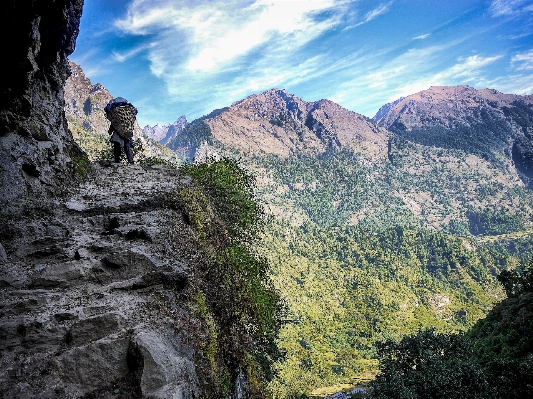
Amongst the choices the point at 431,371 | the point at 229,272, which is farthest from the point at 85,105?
the point at 229,272

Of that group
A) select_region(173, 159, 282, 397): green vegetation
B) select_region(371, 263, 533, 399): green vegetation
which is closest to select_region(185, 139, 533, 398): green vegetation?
select_region(371, 263, 533, 399): green vegetation

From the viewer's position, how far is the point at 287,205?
171750mm

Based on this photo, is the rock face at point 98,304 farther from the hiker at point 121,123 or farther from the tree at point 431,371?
the tree at point 431,371

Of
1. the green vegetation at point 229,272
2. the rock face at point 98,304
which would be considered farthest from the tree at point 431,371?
the rock face at point 98,304

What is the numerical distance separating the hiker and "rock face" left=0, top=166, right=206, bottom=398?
18.2ft

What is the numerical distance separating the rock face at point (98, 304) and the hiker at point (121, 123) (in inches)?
219

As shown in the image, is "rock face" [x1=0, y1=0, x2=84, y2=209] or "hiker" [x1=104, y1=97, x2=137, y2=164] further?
"hiker" [x1=104, y1=97, x2=137, y2=164]

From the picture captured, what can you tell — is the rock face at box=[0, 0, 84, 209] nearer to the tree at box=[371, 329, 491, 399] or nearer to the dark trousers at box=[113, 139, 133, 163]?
the dark trousers at box=[113, 139, 133, 163]

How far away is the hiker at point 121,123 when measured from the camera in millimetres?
14602

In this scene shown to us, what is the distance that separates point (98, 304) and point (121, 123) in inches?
407

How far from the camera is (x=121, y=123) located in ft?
49.1

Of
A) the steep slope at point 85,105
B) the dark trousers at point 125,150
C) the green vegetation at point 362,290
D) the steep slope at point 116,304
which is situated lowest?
the green vegetation at point 362,290

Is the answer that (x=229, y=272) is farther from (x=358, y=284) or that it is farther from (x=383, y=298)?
(x=358, y=284)

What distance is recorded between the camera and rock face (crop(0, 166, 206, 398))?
5109 millimetres
